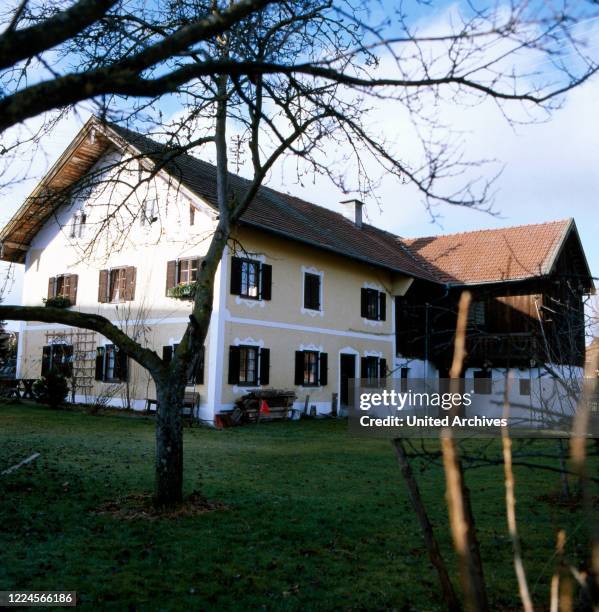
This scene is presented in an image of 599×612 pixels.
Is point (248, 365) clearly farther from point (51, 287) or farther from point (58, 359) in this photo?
point (51, 287)

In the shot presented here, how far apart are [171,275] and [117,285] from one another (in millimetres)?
2592

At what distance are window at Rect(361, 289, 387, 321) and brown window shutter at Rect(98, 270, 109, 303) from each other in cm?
904

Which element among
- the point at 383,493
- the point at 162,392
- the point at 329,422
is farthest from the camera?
the point at 329,422

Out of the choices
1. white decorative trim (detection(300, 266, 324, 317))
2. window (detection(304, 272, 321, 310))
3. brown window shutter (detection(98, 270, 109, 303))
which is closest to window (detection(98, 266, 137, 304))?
brown window shutter (detection(98, 270, 109, 303))

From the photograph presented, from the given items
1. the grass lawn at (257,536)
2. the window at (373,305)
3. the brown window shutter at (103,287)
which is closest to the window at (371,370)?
the window at (373,305)

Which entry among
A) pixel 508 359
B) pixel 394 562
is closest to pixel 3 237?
pixel 394 562

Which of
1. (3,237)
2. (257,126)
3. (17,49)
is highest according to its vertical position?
(3,237)

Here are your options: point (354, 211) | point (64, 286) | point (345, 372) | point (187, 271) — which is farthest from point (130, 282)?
point (354, 211)

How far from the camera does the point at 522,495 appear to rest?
826 cm

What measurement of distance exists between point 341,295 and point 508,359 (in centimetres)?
2007

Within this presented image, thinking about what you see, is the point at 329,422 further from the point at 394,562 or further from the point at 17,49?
the point at 17,49

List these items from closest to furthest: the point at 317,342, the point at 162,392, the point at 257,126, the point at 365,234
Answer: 1. the point at 162,392
2. the point at 257,126
3. the point at 317,342
4. the point at 365,234

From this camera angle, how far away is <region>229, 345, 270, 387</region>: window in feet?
60.5

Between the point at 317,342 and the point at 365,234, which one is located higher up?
the point at 365,234
